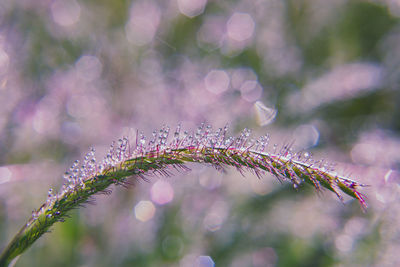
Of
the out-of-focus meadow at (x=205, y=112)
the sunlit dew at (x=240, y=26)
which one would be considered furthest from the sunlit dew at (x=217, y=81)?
the sunlit dew at (x=240, y=26)

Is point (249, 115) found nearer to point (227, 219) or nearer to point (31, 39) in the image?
point (227, 219)

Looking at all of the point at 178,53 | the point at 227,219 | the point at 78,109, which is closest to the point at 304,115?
the point at 227,219

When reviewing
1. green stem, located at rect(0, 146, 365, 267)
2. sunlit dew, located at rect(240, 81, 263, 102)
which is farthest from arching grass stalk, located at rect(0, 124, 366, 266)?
sunlit dew, located at rect(240, 81, 263, 102)

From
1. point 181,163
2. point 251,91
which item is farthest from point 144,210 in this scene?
point 181,163

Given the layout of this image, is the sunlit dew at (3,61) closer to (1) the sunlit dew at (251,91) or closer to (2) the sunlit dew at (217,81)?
(2) the sunlit dew at (217,81)

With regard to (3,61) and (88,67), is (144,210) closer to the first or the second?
(88,67)

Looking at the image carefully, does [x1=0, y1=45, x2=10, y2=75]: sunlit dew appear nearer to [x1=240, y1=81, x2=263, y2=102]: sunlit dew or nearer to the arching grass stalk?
[x1=240, y1=81, x2=263, y2=102]: sunlit dew
